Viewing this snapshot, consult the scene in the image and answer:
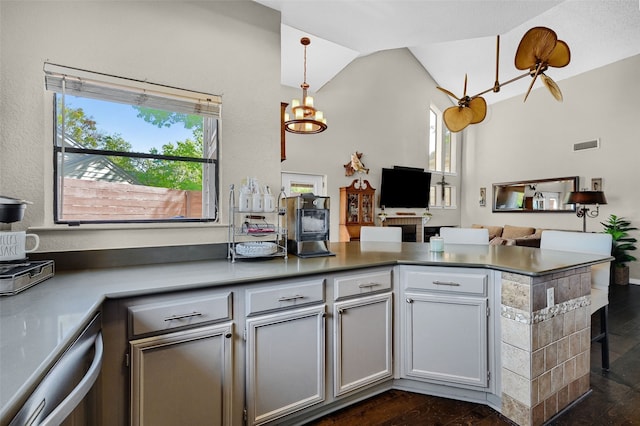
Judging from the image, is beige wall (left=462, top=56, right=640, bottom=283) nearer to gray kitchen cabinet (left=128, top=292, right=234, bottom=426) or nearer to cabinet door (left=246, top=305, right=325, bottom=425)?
cabinet door (left=246, top=305, right=325, bottom=425)

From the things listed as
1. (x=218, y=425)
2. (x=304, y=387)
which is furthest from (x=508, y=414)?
(x=218, y=425)

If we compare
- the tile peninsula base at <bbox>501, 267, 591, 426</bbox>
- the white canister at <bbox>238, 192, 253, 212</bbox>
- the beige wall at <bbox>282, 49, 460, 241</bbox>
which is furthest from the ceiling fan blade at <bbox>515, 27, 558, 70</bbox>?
the beige wall at <bbox>282, 49, 460, 241</bbox>

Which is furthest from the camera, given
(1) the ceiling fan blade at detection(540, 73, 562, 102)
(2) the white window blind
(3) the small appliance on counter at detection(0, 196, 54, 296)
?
(1) the ceiling fan blade at detection(540, 73, 562, 102)

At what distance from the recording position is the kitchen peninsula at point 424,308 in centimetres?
145

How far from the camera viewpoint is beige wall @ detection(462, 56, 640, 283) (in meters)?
5.56

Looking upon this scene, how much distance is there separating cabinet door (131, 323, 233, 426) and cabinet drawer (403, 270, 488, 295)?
46.4 inches

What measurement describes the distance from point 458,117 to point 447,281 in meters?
2.01

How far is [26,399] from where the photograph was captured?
2.02 feet

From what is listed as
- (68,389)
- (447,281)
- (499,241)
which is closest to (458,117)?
(447,281)

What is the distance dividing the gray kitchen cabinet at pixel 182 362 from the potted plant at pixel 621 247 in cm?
662

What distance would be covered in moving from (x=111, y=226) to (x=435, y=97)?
315 inches

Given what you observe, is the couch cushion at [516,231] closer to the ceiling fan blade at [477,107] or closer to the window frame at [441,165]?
the window frame at [441,165]

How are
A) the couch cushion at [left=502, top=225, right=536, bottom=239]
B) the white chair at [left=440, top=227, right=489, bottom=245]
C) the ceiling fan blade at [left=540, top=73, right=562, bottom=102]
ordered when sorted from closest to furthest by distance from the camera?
the ceiling fan blade at [left=540, top=73, right=562, bottom=102]
the white chair at [left=440, top=227, right=489, bottom=245]
the couch cushion at [left=502, top=225, right=536, bottom=239]

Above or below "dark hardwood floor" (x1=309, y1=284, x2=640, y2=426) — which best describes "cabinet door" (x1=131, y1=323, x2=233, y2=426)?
above
